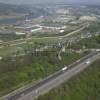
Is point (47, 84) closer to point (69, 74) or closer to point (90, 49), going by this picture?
point (69, 74)

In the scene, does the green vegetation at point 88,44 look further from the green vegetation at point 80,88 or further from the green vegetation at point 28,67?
the green vegetation at point 80,88

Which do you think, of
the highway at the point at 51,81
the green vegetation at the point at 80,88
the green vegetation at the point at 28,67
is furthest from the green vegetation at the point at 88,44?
the green vegetation at the point at 80,88

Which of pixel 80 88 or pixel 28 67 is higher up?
pixel 28 67

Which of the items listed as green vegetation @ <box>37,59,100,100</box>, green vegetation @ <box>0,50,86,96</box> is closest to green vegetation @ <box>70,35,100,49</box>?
green vegetation @ <box>0,50,86,96</box>

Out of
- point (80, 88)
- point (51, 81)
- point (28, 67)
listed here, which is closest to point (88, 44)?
point (28, 67)

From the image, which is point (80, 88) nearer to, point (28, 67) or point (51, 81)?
point (51, 81)

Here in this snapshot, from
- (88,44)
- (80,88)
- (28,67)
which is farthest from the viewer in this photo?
(88,44)
